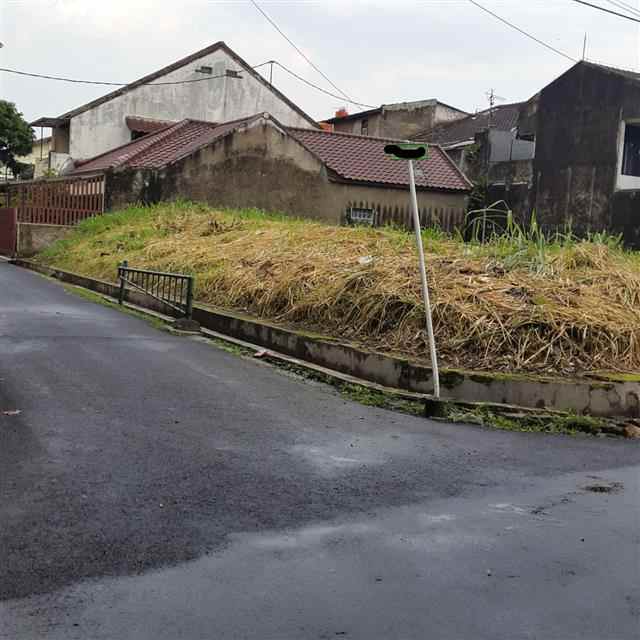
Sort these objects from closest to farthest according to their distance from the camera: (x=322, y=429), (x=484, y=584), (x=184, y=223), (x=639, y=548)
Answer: (x=484, y=584)
(x=639, y=548)
(x=322, y=429)
(x=184, y=223)

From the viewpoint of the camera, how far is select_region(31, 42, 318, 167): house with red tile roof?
35250mm

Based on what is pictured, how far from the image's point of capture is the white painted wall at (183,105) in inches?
1389

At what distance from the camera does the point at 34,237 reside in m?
25.6

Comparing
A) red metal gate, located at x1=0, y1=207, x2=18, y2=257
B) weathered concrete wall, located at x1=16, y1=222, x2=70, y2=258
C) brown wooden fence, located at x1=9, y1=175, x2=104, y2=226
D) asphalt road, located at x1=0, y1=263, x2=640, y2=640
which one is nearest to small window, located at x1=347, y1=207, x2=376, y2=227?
brown wooden fence, located at x1=9, y1=175, x2=104, y2=226

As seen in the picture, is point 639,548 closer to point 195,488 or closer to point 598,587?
point 598,587

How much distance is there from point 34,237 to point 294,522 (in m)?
23.2

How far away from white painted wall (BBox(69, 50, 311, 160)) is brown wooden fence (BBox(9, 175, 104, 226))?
8.36 metres

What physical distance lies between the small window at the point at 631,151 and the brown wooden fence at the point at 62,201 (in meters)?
17.0

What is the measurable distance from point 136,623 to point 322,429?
11.7 feet

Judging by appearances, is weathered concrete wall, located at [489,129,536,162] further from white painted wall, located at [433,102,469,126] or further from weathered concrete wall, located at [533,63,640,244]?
white painted wall, located at [433,102,469,126]

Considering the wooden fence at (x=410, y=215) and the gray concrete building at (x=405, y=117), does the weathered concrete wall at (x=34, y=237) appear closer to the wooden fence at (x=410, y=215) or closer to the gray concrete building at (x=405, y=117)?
the wooden fence at (x=410, y=215)

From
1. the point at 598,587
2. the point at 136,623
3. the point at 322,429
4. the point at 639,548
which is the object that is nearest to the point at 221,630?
the point at 136,623

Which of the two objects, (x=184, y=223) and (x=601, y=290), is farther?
(x=184, y=223)

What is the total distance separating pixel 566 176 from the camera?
93.6ft
